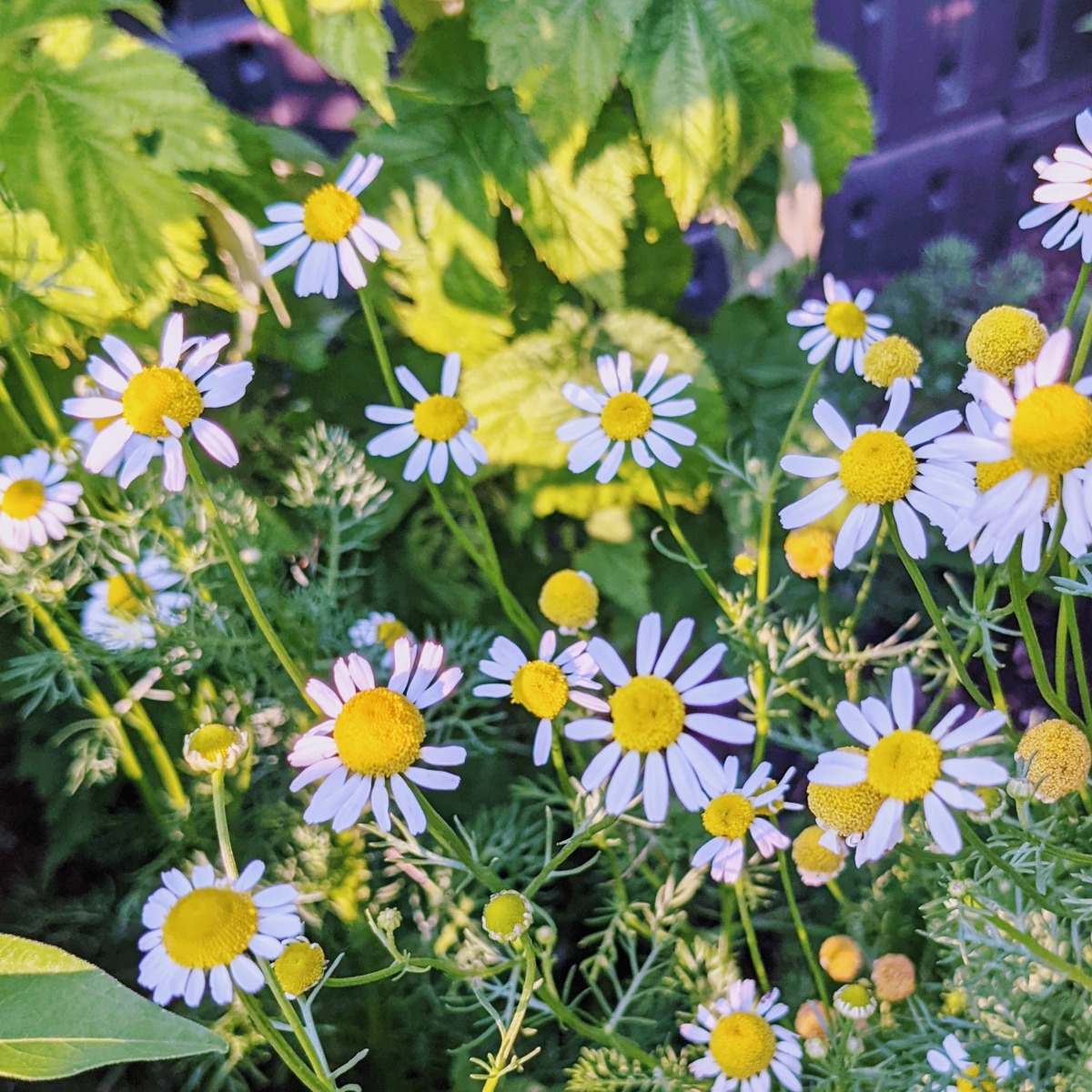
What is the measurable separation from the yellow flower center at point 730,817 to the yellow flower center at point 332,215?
15.2 inches

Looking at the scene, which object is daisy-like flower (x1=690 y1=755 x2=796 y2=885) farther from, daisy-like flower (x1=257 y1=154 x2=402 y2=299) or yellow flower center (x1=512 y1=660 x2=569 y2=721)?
daisy-like flower (x1=257 y1=154 x2=402 y2=299)

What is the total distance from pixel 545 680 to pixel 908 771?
0.57ft

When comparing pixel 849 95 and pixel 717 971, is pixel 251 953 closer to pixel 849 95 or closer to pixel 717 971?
pixel 717 971

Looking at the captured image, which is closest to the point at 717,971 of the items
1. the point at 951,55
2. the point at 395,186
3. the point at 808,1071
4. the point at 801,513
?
the point at 808,1071

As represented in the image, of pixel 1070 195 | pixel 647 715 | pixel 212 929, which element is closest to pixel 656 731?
pixel 647 715

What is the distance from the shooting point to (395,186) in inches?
30.7

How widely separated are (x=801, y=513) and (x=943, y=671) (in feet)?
0.80

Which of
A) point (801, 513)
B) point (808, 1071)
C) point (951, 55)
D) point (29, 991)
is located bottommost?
point (29, 991)

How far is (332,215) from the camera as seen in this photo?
56 centimetres

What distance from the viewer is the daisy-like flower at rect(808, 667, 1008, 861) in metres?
0.37

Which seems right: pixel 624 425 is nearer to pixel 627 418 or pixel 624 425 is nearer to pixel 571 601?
pixel 627 418

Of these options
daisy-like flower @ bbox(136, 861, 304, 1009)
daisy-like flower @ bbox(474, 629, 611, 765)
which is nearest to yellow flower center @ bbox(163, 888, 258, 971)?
daisy-like flower @ bbox(136, 861, 304, 1009)

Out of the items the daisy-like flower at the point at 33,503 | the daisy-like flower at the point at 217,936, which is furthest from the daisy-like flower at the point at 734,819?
the daisy-like flower at the point at 33,503

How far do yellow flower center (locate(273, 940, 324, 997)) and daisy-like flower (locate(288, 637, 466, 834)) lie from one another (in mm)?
73
